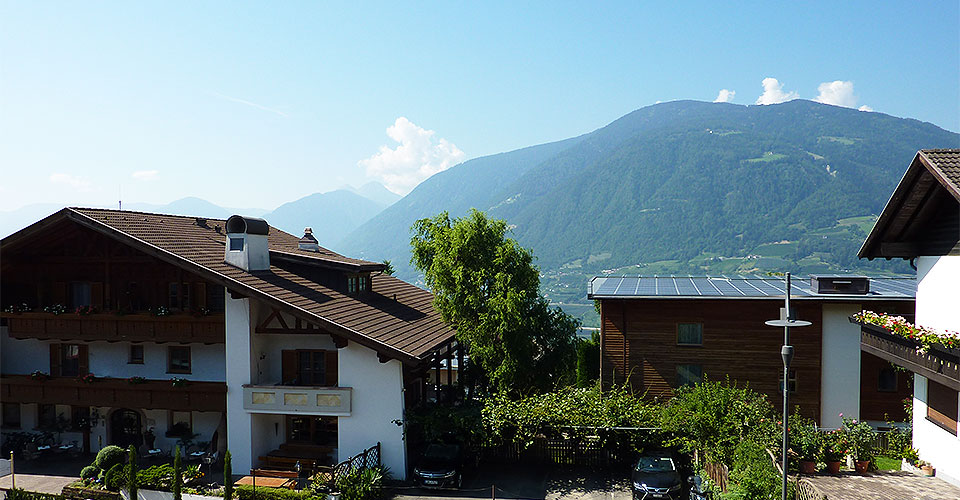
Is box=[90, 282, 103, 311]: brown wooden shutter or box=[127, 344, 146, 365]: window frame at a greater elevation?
box=[90, 282, 103, 311]: brown wooden shutter

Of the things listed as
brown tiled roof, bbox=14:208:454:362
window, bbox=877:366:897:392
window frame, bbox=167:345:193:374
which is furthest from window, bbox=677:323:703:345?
window frame, bbox=167:345:193:374

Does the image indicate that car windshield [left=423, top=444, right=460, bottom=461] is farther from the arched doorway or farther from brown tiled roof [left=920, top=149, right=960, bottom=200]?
brown tiled roof [left=920, top=149, right=960, bottom=200]

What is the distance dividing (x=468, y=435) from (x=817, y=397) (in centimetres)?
1509

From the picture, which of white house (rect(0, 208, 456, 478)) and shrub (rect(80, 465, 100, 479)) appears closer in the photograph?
shrub (rect(80, 465, 100, 479))

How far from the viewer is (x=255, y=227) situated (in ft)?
80.6

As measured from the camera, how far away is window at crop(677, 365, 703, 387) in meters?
26.8

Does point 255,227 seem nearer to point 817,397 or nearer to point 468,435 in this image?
point 468,435

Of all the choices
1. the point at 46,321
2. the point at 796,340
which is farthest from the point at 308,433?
the point at 796,340

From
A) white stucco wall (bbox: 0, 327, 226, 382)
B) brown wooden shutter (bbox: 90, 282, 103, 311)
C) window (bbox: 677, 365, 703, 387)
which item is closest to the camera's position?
white stucco wall (bbox: 0, 327, 226, 382)

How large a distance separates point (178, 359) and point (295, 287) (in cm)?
574

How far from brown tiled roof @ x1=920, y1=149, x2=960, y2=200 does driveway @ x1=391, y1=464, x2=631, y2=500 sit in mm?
12786

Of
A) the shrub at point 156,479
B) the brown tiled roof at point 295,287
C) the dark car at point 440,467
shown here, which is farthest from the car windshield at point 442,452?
the shrub at point 156,479

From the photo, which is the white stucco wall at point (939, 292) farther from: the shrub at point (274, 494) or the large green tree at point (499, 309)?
the shrub at point (274, 494)

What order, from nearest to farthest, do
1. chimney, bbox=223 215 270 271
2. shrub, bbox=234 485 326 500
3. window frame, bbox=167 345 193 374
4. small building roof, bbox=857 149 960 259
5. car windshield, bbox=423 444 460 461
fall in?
small building roof, bbox=857 149 960 259 → shrub, bbox=234 485 326 500 → car windshield, bbox=423 444 460 461 → chimney, bbox=223 215 270 271 → window frame, bbox=167 345 193 374
